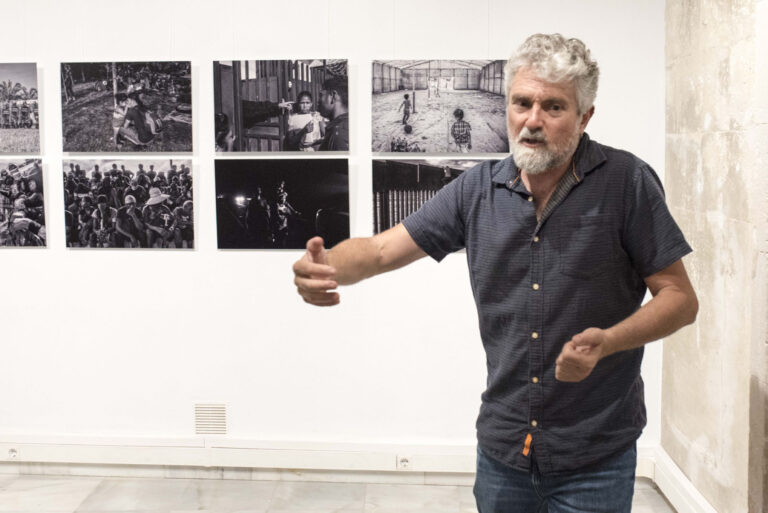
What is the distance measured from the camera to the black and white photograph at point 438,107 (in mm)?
4191

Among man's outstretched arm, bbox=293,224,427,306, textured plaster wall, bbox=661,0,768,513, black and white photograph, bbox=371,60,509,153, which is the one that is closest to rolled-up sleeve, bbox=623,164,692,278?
man's outstretched arm, bbox=293,224,427,306

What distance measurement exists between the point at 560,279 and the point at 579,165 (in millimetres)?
286

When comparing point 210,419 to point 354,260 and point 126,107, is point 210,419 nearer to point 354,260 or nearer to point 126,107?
point 126,107

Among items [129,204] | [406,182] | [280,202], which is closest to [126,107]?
[129,204]

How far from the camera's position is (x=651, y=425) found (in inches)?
171

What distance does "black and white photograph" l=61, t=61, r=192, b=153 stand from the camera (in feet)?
14.1

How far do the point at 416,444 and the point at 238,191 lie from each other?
5.02 ft

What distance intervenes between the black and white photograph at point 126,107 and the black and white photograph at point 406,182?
953 millimetres

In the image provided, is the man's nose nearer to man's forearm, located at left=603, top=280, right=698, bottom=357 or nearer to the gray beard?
the gray beard

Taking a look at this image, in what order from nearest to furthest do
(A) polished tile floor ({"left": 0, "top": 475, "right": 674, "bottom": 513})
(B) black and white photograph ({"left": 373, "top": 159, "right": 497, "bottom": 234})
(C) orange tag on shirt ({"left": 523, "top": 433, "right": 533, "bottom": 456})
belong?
(C) orange tag on shirt ({"left": 523, "top": 433, "right": 533, "bottom": 456}), (A) polished tile floor ({"left": 0, "top": 475, "right": 674, "bottom": 513}), (B) black and white photograph ({"left": 373, "top": 159, "right": 497, "bottom": 234})

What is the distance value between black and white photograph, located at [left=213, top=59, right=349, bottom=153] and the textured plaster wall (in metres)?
1.55

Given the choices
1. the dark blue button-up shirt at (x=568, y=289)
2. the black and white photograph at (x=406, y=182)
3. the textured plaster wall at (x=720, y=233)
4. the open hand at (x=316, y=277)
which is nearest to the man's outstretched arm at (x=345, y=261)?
the open hand at (x=316, y=277)

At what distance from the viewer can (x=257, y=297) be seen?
441 centimetres

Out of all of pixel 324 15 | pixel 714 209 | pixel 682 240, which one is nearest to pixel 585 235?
pixel 682 240
